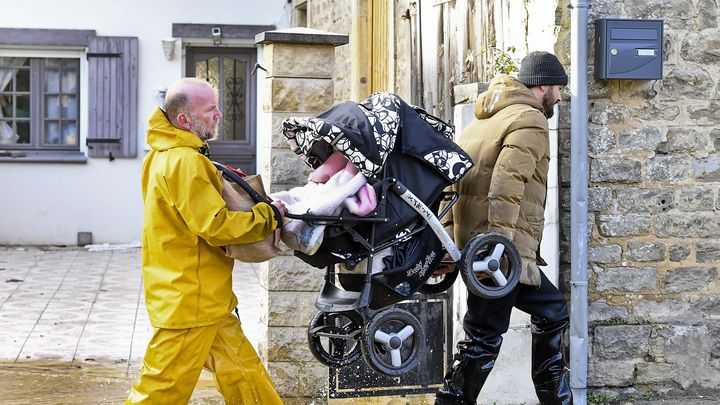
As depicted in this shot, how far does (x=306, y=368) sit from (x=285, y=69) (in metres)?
1.65

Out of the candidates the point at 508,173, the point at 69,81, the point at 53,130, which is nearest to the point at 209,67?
the point at 69,81

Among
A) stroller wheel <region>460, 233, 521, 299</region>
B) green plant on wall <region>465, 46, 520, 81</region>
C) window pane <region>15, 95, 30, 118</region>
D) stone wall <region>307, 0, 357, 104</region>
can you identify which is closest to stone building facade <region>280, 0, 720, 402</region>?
green plant on wall <region>465, 46, 520, 81</region>

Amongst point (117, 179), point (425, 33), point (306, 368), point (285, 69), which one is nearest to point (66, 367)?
point (306, 368)

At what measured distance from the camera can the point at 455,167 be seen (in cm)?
487

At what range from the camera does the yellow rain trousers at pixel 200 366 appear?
184 inches

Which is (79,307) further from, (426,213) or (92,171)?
(426,213)

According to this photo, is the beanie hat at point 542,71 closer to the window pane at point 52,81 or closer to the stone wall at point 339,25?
the stone wall at point 339,25

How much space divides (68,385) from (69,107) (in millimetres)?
8604

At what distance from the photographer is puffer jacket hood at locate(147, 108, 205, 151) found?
4.69 m

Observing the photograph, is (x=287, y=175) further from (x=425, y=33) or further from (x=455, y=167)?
(x=425, y=33)

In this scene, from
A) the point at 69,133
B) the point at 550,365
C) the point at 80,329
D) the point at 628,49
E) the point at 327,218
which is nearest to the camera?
the point at 327,218

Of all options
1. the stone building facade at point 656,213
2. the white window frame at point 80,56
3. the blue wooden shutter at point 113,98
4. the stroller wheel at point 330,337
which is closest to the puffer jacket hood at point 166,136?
the stroller wheel at point 330,337

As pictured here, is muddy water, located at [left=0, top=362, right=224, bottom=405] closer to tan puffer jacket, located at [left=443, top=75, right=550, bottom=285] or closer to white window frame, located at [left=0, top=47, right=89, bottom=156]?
tan puffer jacket, located at [left=443, top=75, right=550, bottom=285]

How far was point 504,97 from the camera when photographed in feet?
17.8
